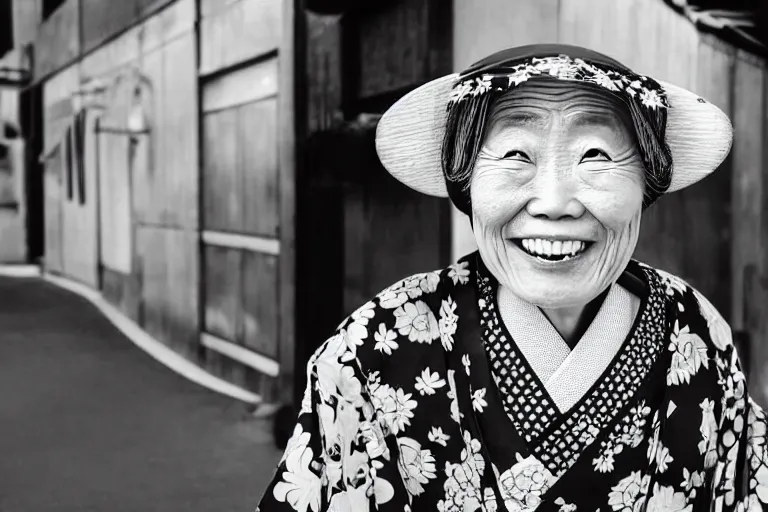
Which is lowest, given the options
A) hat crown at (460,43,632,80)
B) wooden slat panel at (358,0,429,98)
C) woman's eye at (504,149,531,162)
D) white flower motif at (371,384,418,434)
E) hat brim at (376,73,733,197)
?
white flower motif at (371,384,418,434)

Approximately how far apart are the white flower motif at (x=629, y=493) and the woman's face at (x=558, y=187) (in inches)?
10.5

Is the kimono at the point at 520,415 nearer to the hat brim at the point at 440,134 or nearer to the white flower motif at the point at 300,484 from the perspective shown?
the white flower motif at the point at 300,484

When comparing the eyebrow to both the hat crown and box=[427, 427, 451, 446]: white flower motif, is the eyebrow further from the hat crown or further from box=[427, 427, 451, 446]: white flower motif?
box=[427, 427, 451, 446]: white flower motif

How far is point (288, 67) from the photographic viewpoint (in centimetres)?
175

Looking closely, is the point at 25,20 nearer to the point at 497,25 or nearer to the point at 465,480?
the point at 497,25

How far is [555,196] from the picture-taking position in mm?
1012

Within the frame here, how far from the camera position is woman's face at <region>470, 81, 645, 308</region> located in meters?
1.02

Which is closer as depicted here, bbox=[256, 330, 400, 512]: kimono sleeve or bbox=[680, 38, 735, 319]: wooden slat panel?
bbox=[256, 330, 400, 512]: kimono sleeve

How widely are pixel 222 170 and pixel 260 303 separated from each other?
0.34 meters

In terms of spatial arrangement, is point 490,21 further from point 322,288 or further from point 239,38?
point 322,288

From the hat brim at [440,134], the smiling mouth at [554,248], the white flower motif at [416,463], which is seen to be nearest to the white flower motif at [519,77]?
the hat brim at [440,134]

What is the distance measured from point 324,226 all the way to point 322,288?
0.16 m

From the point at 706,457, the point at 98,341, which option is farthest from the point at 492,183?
the point at 98,341

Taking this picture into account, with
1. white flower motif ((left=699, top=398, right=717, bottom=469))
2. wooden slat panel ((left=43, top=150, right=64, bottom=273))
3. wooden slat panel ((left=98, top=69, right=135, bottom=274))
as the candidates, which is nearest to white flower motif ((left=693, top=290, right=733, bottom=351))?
white flower motif ((left=699, top=398, right=717, bottom=469))
